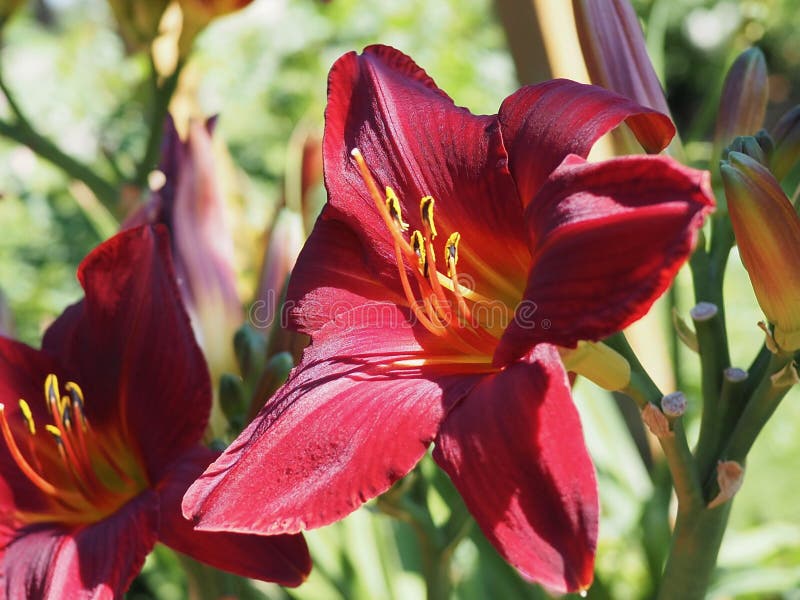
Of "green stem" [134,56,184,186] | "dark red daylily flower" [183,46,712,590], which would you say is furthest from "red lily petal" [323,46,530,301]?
"green stem" [134,56,184,186]

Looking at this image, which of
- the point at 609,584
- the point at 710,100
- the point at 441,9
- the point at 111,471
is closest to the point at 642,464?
the point at 609,584

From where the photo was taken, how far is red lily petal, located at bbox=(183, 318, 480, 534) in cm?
40

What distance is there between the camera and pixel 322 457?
42 centimetres

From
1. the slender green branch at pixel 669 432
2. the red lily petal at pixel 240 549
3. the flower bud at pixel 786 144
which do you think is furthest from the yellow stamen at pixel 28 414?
the flower bud at pixel 786 144

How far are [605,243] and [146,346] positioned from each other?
0.30 m

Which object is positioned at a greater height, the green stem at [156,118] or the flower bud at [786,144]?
the green stem at [156,118]

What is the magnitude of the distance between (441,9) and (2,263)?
111cm

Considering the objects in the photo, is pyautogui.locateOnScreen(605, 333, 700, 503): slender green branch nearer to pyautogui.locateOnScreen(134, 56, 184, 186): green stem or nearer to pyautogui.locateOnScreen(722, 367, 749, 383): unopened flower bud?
pyautogui.locateOnScreen(722, 367, 749, 383): unopened flower bud

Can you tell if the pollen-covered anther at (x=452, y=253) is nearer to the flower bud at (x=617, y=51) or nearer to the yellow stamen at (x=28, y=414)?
the flower bud at (x=617, y=51)

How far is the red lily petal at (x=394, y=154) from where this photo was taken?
51 cm

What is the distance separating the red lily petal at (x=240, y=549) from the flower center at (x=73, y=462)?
3.9 inches

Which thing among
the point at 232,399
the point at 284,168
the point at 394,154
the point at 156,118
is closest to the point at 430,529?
the point at 232,399

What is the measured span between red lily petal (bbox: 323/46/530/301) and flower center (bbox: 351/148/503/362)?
11 millimetres

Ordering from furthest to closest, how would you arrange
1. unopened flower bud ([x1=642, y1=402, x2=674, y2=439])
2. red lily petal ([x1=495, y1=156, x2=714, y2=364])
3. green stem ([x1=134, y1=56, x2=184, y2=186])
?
green stem ([x1=134, y1=56, x2=184, y2=186]) → unopened flower bud ([x1=642, y1=402, x2=674, y2=439]) → red lily petal ([x1=495, y1=156, x2=714, y2=364])
